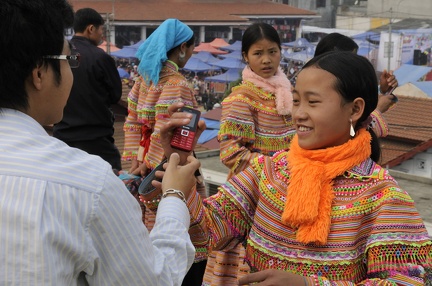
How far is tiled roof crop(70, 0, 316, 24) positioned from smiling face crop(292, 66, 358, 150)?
43.2 m

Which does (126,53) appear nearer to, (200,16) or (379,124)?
(200,16)

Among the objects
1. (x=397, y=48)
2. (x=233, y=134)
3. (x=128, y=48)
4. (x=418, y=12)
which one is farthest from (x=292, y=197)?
(x=418, y=12)

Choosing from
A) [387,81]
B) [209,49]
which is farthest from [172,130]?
[209,49]

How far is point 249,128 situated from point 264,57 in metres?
0.59

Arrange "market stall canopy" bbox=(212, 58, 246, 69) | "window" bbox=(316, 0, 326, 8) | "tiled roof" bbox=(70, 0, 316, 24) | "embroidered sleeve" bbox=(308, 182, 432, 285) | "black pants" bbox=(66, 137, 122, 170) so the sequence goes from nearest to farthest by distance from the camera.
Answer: "embroidered sleeve" bbox=(308, 182, 432, 285)
"black pants" bbox=(66, 137, 122, 170)
"market stall canopy" bbox=(212, 58, 246, 69)
"tiled roof" bbox=(70, 0, 316, 24)
"window" bbox=(316, 0, 326, 8)

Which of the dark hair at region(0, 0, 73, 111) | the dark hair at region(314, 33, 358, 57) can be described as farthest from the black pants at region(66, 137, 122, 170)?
the dark hair at region(0, 0, 73, 111)

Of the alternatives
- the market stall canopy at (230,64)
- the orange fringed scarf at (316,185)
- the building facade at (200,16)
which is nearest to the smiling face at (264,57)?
the orange fringed scarf at (316,185)

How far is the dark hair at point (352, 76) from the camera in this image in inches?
88.5

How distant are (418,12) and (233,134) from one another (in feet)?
187

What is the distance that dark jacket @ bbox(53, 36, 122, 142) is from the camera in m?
5.14

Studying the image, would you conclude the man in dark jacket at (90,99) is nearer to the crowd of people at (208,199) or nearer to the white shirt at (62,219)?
the crowd of people at (208,199)

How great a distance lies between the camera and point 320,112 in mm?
2248

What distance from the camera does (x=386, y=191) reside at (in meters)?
2.18

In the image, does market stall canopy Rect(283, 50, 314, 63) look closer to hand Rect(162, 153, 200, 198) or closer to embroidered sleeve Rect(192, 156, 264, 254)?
embroidered sleeve Rect(192, 156, 264, 254)
